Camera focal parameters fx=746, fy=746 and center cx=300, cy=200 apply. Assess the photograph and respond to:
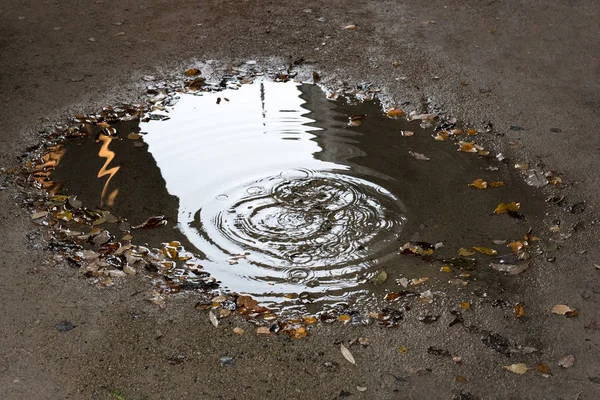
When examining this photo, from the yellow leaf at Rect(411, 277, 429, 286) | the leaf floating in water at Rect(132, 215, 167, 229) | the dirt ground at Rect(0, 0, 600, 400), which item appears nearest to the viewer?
the dirt ground at Rect(0, 0, 600, 400)

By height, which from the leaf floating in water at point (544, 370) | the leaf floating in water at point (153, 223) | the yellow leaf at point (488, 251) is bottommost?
the leaf floating in water at point (544, 370)

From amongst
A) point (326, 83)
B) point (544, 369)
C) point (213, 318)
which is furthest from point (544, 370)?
point (326, 83)

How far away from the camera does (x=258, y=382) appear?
334cm

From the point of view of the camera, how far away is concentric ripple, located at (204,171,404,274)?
4.19 m

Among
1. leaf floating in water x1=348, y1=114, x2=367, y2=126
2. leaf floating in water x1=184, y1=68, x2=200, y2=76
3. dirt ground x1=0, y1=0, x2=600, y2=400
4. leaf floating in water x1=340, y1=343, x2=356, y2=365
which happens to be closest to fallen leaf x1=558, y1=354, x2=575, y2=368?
dirt ground x1=0, y1=0, x2=600, y2=400

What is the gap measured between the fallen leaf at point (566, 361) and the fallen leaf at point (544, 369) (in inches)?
3.2

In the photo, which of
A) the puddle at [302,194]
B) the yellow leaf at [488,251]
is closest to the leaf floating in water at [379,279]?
the puddle at [302,194]

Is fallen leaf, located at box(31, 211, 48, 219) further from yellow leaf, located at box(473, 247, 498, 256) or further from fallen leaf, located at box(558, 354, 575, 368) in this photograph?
fallen leaf, located at box(558, 354, 575, 368)

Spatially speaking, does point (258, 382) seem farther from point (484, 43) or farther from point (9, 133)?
point (484, 43)

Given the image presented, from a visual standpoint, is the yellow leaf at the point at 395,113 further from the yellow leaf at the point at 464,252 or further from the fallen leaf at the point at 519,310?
the fallen leaf at the point at 519,310

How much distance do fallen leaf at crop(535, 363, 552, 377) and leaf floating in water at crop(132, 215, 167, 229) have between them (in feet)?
7.52

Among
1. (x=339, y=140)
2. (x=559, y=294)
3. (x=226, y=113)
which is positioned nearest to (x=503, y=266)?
(x=559, y=294)

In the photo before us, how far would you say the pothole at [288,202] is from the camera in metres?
4.04

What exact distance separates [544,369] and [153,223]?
2.36 metres
